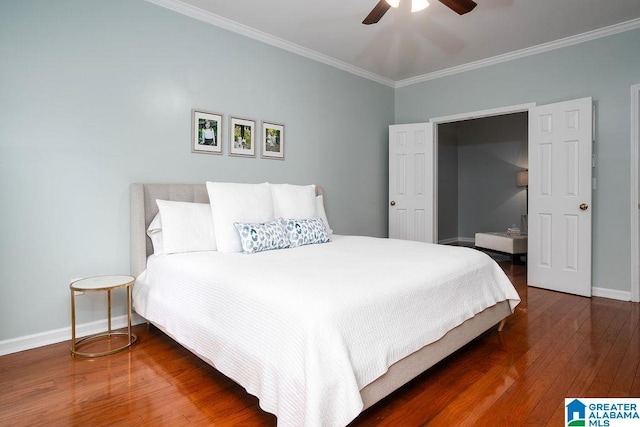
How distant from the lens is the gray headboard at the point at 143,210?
2.79 meters

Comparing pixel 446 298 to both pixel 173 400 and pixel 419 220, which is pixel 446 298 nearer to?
pixel 173 400

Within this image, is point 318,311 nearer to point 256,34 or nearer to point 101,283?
point 101,283

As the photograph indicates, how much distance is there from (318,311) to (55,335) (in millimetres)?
2264

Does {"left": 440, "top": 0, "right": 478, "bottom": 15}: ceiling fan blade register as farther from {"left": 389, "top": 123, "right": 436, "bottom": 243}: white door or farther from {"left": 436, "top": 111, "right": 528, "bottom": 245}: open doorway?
{"left": 436, "top": 111, "right": 528, "bottom": 245}: open doorway

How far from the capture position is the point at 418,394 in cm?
193

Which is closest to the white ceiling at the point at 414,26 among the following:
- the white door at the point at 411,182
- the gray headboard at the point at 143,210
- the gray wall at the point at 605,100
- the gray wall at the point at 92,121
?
the gray wall at the point at 605,100

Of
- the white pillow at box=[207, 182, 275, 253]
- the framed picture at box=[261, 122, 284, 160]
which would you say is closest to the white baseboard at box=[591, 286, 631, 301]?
the white pillow at box=[207, 182, 275, 253]

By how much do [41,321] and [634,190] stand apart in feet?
17.1

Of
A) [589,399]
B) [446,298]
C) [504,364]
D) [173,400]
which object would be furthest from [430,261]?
[173,400]

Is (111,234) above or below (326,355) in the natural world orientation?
above

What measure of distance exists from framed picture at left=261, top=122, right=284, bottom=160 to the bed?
1.31 meters

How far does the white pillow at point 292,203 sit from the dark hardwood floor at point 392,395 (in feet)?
4.57

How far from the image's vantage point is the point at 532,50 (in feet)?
13.6

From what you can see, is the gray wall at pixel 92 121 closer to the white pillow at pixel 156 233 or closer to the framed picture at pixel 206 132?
the framed picture at pixel 206 132
